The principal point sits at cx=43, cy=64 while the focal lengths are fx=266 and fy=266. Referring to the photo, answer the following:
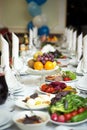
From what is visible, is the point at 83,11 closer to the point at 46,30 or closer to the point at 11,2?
the point at 46,30

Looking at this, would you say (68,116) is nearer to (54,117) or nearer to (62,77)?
(54,117)

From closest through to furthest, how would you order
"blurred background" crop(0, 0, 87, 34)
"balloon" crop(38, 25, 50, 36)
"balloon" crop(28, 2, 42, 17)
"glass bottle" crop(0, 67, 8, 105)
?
"glass bottle" crop(0, 67, 8, 105), "balloon" crop(28, 2, 42, 17), "balloon" crop(38, 25, 50, 36), "blurred background" crop(0, 0, 87, 34)

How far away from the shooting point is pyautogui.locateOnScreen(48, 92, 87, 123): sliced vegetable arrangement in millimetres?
1182

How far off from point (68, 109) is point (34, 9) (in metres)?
5.24

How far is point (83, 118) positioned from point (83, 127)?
0.13ft

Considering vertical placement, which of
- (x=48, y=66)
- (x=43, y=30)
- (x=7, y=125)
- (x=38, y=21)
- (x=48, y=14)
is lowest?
(x=7, y=125)

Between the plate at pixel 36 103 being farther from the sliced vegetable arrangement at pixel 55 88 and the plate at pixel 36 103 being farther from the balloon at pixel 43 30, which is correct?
the balloon at pixel 43 30

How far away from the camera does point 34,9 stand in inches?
245

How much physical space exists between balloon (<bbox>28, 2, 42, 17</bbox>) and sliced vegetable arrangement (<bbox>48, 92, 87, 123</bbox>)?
16.7ft

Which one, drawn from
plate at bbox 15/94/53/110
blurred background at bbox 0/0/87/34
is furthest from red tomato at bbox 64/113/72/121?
blurred background at bbox 0/0/87/34

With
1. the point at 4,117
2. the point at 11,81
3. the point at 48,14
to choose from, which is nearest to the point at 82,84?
the point at 11,81

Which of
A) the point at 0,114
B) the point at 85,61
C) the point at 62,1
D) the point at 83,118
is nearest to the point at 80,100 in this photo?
the point at 83,118

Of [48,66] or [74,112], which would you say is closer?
[74,112]

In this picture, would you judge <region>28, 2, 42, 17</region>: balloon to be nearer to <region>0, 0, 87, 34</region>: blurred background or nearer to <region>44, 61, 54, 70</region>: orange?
<region>0, 0, 87, 34</region>: blurred background
